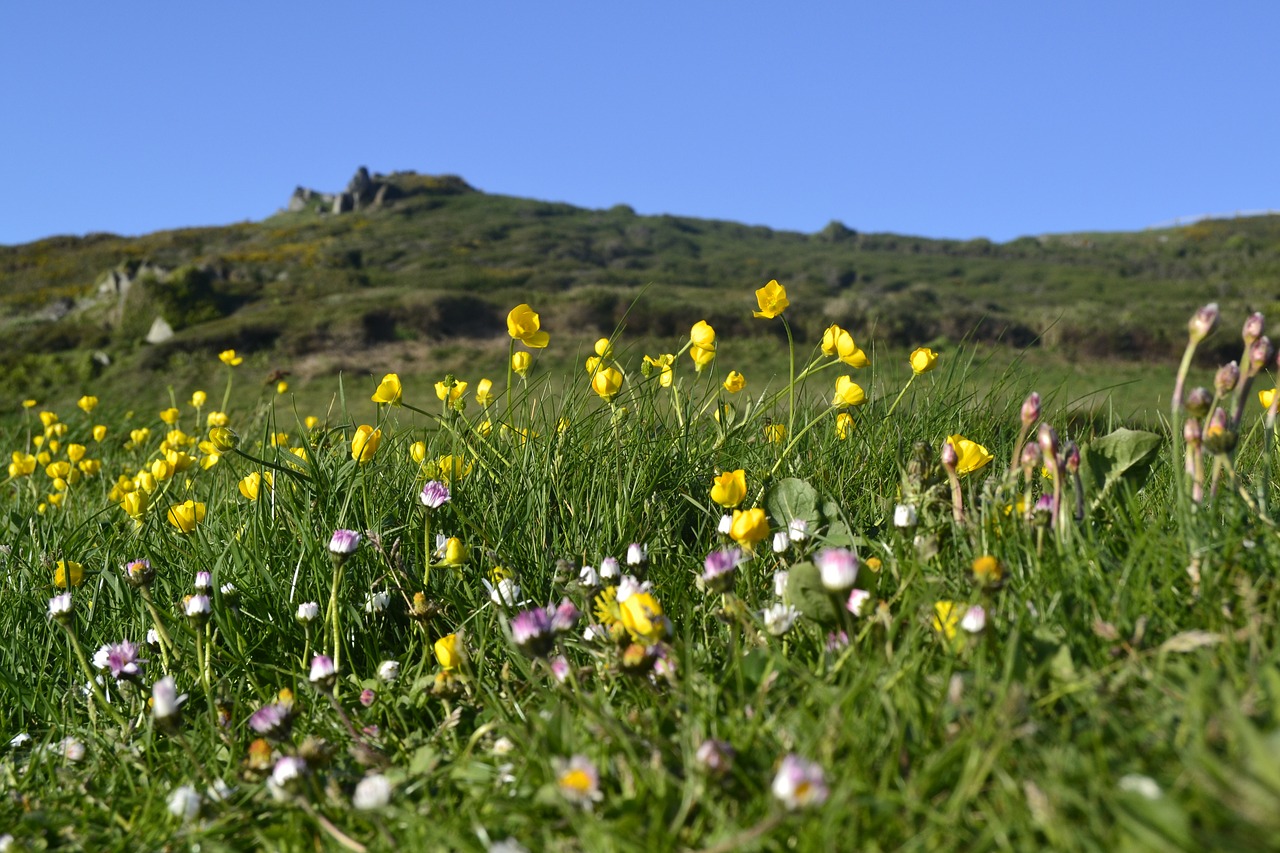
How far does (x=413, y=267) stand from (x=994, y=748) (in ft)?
113

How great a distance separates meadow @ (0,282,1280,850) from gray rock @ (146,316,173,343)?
1540 cm

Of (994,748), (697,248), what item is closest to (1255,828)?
(994,748)

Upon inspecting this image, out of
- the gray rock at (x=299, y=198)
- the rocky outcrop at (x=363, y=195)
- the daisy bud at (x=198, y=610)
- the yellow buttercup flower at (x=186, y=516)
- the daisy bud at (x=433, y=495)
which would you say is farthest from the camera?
the gray rock at (x=299, y=198)

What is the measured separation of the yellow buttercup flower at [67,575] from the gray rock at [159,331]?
15620 mm

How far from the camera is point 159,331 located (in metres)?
16.7

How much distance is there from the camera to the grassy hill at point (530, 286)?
48.7 feet

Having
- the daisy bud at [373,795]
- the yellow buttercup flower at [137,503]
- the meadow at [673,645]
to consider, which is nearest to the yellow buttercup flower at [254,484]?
the meadow at [673,645]

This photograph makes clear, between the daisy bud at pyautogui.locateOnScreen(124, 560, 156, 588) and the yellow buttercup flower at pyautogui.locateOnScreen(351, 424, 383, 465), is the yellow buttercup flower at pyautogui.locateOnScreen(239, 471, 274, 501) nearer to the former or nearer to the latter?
the yellow buttercup flower at pyautogui.locateOnScreen(351, 424, 383, 465)

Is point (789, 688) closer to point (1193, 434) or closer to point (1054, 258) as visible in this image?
point (1193, 434)

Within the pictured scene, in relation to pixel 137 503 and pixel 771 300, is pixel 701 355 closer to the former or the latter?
pixel 771 300

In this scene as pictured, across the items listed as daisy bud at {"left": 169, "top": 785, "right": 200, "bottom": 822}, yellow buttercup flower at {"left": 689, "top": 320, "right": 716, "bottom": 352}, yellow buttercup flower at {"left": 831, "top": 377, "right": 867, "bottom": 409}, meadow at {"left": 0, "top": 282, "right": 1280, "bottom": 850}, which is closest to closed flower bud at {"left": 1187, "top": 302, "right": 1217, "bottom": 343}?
meadow at {"left": 0, "top": 282, "right": 1280, "bottom": 850}

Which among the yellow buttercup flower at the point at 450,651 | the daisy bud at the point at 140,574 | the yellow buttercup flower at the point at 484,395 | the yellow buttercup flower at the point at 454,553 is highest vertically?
the yellow buttercup flower at the point at 484,395

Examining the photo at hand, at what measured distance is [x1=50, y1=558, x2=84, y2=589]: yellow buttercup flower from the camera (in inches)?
75.8

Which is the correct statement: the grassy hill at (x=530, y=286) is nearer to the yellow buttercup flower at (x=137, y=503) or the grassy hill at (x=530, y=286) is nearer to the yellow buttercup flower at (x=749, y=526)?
the yellow buttercup flower at (x=749, y=526)
